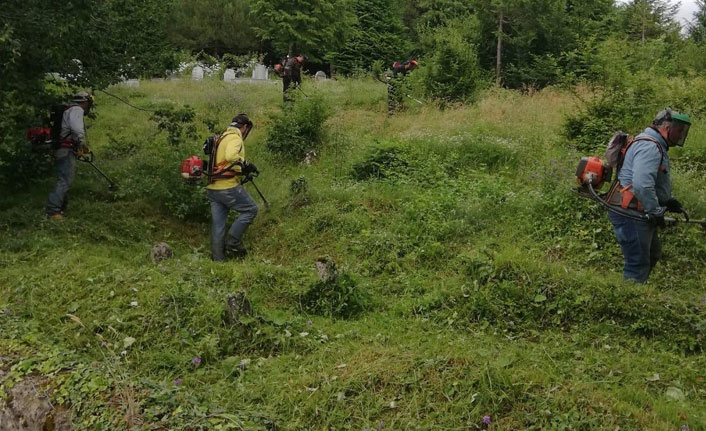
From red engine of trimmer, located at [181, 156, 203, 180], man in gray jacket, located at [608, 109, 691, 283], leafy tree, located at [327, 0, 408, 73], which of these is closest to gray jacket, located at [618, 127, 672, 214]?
man in gray jacket, located at [608, 109, 691, 283]

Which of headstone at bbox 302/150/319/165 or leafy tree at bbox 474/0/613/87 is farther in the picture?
leafy tree at bbox 474/0/613/87

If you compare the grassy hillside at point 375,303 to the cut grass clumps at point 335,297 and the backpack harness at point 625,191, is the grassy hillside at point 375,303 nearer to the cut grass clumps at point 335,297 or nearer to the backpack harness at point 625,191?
the cut grass clumps at point 335,297

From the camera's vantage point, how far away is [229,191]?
750 centimetres

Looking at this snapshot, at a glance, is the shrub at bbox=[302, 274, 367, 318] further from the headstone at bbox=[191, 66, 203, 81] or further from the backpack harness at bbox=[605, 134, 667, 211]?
the headstone at bbox=[191, 66, 203, 81]

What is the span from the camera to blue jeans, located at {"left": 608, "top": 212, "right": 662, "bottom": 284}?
5414 mm

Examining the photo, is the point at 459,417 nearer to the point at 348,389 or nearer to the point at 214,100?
the point at 348,389

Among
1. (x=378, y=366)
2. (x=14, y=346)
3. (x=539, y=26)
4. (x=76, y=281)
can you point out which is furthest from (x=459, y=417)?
(x=539, y=26)

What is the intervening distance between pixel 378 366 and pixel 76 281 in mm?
3356

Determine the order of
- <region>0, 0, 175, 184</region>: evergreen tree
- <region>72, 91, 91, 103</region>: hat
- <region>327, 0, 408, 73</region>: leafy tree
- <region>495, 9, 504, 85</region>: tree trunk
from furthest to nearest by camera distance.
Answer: <region>327, 0, 408, 73</region>: leafy tree
<region>495, 9, 504, 85</region>: tree trunk
<region>72, 91, 91, 103</region>: hat
<region>0, 0, 175, 184</region>: evergreen tree

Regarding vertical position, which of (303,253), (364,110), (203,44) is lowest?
(303,253)

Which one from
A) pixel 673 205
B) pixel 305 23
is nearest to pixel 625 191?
pixel 673 205

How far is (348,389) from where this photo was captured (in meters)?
4.06

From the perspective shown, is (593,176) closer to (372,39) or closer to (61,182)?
(61,182)

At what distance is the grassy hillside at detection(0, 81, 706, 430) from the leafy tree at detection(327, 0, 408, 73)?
64.9 ft
